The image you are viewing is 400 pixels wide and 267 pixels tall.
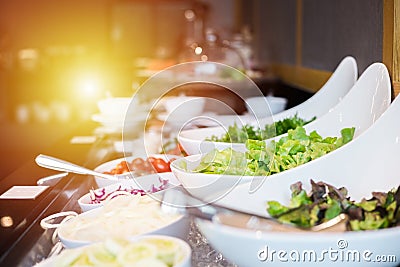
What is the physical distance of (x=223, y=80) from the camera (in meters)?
3.22

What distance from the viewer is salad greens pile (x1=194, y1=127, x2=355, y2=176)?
114cm

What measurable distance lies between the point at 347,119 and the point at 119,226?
799mm

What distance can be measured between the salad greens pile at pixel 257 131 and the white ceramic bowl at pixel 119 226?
1.91 feet

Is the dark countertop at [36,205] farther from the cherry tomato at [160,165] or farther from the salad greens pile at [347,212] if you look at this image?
the salad greens pile at [347,212]

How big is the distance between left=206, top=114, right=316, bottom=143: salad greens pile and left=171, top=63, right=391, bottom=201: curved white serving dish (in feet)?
0.30

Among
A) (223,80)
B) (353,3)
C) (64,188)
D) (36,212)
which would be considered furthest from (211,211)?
(223,80)

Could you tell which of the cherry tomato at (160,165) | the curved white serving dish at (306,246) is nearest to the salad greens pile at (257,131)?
the cherry tomato at (160,165)

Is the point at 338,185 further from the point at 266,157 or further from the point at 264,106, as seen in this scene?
the point at 264,106

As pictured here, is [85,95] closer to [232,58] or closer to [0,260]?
[232,58]

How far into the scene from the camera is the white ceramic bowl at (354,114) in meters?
1.39

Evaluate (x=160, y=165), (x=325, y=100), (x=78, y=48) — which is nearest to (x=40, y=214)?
(x=160, y=165)

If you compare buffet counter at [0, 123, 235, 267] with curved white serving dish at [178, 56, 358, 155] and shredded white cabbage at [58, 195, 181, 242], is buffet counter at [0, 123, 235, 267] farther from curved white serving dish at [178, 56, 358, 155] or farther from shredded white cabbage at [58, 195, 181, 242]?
curved white serving dish at [178, 56, 358, 155]

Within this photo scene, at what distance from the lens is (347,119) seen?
1525 mm

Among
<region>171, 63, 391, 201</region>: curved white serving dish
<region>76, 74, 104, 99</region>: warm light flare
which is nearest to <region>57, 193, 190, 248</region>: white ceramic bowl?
<region>171, 63, 391, 201</region>: curved white serving dish
